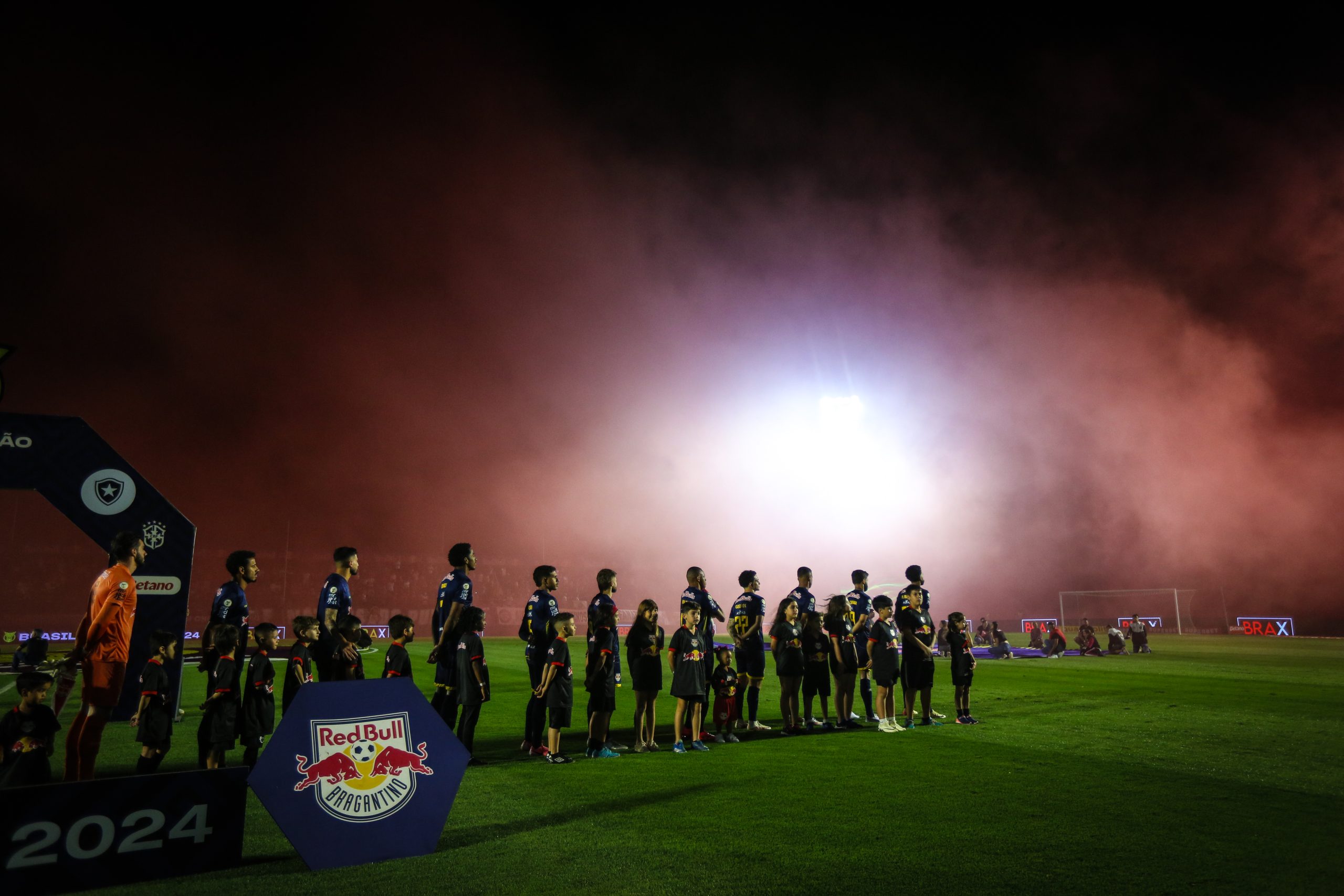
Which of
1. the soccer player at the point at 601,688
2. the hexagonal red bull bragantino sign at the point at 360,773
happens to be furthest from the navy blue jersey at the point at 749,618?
the hexagonal red bull bragantino sign at the point at 360,773

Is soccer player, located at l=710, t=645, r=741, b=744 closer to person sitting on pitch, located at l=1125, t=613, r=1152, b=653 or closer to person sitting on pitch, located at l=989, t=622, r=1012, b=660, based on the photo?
person sitting on pitch, located at l=989, t=622, r=1012, b=660

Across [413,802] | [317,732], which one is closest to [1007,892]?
[413,802]

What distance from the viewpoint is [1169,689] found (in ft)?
50.4

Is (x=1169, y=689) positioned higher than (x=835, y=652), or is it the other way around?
(x=835, y=652)

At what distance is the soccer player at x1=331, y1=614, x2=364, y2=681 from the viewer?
25.8ft

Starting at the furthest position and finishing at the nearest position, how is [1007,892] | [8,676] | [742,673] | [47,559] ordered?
[47,559] → [8,676] → [742,673] → [1007,892]

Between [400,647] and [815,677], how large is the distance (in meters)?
5.86

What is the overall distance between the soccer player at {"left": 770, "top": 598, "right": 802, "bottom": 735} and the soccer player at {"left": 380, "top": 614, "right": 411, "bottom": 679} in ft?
15.0

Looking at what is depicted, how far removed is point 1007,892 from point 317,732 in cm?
418

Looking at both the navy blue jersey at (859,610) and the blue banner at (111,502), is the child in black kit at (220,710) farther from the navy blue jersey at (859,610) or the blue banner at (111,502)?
the navy blue jersey at (859,610)

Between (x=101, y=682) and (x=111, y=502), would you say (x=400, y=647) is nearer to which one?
(x=101, y=682)

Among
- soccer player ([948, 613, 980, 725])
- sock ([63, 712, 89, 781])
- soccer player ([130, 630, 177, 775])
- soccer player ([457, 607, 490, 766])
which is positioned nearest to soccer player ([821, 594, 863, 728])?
soccer player ([948, 613, 980, 725])

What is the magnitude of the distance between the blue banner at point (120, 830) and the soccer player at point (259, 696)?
3.19m

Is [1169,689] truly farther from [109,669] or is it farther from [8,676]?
[8,676]
